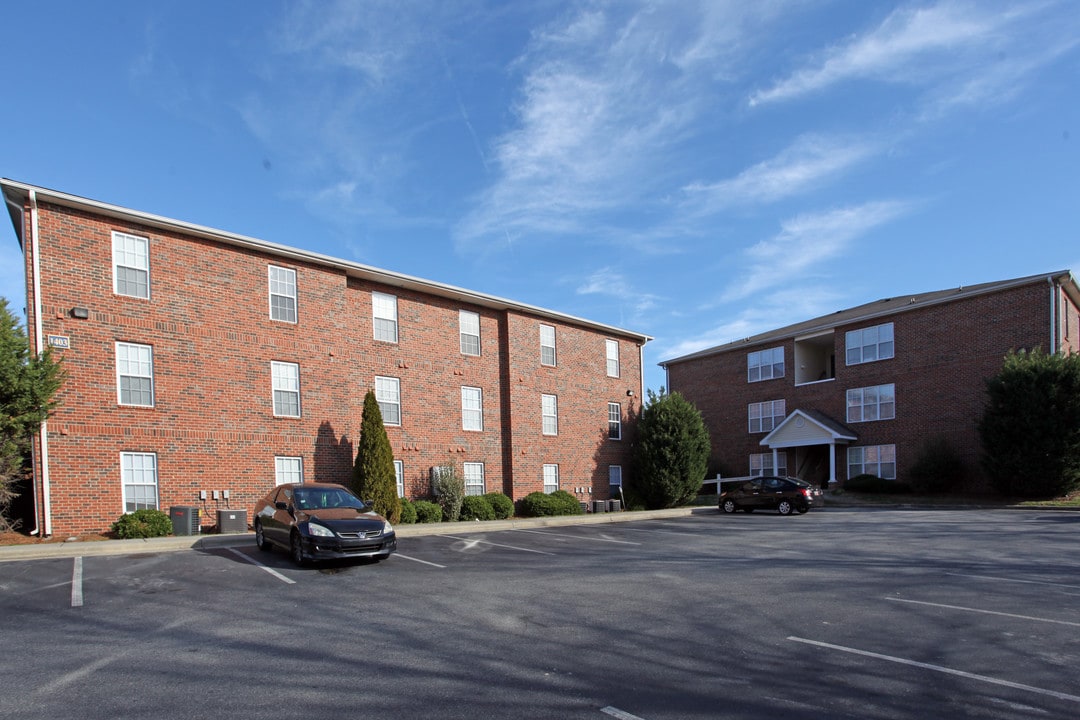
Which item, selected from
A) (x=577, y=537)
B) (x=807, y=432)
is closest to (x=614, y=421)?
(x=807, y=432)

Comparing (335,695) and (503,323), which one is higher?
(503,323)

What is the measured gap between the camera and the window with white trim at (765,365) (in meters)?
38.8

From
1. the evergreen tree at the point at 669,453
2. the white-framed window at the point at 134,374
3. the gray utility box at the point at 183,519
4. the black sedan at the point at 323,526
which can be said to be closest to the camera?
the black sedan at the point at 323,526

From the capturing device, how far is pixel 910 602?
8930 millimetres

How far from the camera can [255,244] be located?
19.5 meters

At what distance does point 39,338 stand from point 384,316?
949 cm

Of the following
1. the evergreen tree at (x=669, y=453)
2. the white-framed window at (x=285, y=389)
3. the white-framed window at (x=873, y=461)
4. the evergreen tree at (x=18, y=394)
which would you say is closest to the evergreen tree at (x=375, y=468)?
the white-framed window at (x=285, y=389)

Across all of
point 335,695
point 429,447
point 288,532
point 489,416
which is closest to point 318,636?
point 335,695

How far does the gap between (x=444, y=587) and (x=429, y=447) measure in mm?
13309

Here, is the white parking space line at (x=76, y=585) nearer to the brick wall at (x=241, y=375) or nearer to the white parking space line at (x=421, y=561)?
the brick wall at (x=241, y=375)

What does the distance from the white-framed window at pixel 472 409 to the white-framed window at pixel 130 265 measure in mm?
10632

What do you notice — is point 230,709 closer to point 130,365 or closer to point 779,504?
point 130,365

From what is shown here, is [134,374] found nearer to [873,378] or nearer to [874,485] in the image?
[874,485]

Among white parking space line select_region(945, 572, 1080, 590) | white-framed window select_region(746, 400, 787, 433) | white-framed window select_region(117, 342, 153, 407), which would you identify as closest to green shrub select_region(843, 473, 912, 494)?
white-framed window select_region(746, 400, 787, 433)
